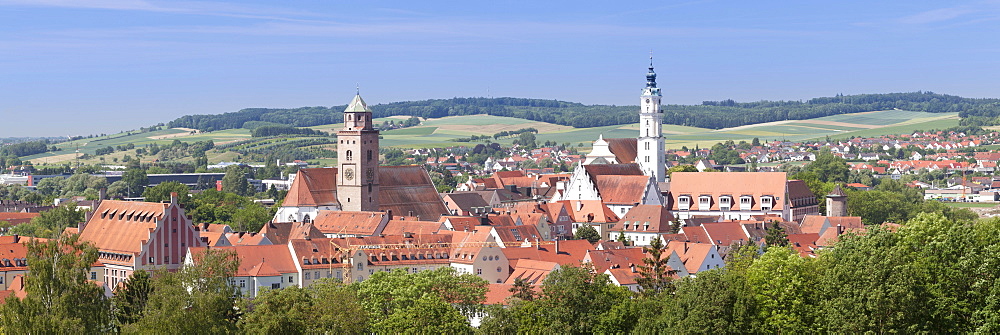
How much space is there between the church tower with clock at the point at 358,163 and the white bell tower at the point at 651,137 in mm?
42446

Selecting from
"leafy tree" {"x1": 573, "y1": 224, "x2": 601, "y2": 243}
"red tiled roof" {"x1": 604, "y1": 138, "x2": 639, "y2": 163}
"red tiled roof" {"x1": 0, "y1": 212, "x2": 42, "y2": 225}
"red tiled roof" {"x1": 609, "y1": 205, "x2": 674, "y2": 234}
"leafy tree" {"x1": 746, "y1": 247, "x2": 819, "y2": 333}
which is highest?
"red tiled roof" {"x1": 604, "y1": 138, "x2": 639, "y2": 163}

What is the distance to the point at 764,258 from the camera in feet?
218

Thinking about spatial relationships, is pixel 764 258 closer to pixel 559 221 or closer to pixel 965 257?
pixel 965 257

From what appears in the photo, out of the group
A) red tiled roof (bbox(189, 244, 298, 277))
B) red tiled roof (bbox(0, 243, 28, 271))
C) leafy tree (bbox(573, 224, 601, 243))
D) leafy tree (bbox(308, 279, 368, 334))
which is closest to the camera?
leafy tree (bbox(308, 279, 368, 334))

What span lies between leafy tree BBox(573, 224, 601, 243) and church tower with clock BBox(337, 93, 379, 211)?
1904cm

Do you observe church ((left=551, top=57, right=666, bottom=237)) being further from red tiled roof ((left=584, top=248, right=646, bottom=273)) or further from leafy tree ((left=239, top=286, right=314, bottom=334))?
leafy tree ((left=239, top=286, right=314, bottom=334))

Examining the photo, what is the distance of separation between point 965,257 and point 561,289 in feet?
54.8

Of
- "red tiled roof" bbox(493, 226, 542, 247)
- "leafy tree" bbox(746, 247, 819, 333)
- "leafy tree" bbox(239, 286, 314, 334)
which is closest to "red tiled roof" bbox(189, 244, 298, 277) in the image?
"red tiled roof" bbox(493, 226, 542, 247)

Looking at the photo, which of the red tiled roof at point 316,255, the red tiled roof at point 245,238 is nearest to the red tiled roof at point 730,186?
the red tiled roof at point 245,238

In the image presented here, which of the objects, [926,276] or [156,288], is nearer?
[926,276]

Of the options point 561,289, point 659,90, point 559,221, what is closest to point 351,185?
point 559,221

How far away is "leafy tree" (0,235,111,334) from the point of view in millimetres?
57438

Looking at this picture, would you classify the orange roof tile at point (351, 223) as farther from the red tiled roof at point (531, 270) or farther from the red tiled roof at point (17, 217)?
the red tiled roof at point (17, 217)

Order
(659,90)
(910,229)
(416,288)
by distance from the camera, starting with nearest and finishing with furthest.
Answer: (910,229) < (416,288) < (659,90)
